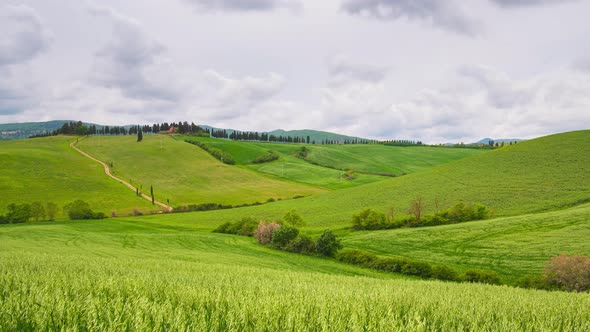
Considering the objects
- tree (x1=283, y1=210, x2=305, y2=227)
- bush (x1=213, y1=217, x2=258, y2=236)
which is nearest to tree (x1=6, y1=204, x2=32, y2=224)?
bush (x1=213, y1=217, x2=258, y2=236)

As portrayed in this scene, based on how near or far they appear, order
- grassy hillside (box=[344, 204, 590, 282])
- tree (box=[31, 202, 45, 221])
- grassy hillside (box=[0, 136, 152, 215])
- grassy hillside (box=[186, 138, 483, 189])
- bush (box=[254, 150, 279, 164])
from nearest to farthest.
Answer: grassy hillside (box=[344, 204, 590, 282]) < tree (box=[31, 202, 45, 221]) < grassy hillside (box=[0, 136, 152, 215]) < grassy hillside (box=[186, 138, 483, 189]) < bush (box=[254, 150, 279, 164])

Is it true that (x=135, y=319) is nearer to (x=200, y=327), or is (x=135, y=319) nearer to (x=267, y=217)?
(x=200, y=327)

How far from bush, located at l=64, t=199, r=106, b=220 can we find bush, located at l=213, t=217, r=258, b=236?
1252 inches

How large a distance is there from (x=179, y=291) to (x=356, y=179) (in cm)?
12955

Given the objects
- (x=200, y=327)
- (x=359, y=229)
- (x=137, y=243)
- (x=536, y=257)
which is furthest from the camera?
(x=359, y=229)

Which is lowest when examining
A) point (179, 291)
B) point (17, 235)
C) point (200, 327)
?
point (17, 235)

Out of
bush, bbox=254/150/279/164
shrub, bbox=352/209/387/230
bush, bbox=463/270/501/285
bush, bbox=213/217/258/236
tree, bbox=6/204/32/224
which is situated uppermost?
bush, bbox=254/150/279/164

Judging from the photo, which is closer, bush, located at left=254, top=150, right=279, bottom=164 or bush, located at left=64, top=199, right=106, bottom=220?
bush, located at left=64, top=199, right=106, bottom=220

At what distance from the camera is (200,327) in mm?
4352

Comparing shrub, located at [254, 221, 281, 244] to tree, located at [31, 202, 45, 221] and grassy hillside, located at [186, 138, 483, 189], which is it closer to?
tree, located at [31, 202, 45, 221]

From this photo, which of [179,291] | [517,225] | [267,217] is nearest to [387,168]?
[267,217]

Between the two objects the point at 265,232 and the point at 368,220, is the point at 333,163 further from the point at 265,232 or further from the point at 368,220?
the point at 265,232

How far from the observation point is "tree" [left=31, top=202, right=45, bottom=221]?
75188mm

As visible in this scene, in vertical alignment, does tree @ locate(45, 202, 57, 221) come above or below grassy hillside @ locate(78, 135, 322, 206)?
below
